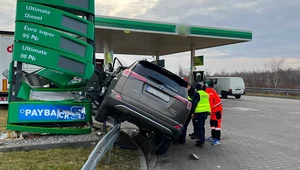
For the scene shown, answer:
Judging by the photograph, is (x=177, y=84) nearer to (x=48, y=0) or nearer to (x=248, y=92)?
(x=48, y=0)

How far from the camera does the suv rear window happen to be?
5.47 meters

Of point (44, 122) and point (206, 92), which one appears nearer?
point (44, 122)

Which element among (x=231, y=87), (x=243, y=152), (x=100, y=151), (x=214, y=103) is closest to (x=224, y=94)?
(x=231, y=87)

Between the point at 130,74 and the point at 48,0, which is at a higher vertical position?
the point at 48,0

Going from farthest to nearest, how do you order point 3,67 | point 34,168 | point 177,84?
point 3,67
point 177,84
point 34,168

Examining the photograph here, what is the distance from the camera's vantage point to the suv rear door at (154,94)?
5.26m

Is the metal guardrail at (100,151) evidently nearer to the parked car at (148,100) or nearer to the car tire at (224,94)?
the parked car at (148,100)

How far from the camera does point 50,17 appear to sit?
679cm

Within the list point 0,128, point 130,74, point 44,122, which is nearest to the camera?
point 130,74

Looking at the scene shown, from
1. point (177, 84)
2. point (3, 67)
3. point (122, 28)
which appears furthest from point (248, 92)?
point (177, 84)

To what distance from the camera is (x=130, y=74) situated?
533 centimetres

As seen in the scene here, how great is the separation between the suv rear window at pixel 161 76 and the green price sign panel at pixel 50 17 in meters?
2.53

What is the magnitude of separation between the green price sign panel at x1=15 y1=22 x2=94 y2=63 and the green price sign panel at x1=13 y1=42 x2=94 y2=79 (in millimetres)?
122

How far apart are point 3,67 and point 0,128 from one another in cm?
647
